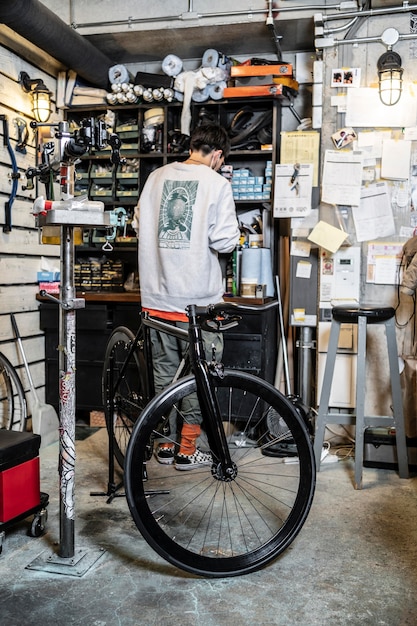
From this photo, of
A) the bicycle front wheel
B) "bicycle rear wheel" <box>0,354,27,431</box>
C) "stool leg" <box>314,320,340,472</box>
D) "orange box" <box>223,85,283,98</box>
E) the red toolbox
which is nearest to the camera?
the bicycle front wheel

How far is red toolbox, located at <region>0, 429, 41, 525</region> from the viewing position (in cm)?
239

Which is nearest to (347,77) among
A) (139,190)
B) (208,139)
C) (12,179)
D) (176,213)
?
(208,139)

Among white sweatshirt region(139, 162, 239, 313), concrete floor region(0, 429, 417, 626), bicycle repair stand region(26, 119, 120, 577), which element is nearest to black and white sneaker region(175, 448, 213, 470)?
concrete floor region(0, 429, 417, 626)

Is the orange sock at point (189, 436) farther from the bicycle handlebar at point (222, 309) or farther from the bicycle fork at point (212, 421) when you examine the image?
the bicycle handlebar at point (222, 309)

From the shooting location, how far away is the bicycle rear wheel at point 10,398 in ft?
12.2

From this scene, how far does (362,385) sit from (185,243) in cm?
122

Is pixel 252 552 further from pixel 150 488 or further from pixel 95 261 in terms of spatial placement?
pixel 95 261

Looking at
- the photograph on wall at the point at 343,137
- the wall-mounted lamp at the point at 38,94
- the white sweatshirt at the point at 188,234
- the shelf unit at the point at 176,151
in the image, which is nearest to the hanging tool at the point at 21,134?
the wall-mounted lamp at the point at 38,94

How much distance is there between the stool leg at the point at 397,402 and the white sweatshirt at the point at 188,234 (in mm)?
1009

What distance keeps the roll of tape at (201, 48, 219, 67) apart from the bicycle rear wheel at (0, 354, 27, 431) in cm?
241

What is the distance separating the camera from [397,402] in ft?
10.9

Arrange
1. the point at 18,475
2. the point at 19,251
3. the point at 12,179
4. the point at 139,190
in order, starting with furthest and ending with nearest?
1. the point at 139,190
2. the point at 19,251
3. the point at 12,179
4. the point at 18,475

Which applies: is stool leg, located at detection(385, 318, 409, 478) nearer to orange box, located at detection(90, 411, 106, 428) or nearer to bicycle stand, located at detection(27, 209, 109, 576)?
bicycle stand, located at detection(27, 209, 109, 576)

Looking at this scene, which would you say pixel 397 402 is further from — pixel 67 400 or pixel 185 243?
pixel 67 400
